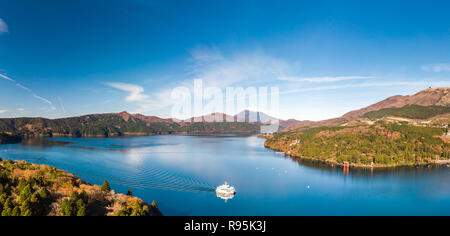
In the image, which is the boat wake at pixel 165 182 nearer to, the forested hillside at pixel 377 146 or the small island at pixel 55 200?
the small island at pixel 55 200

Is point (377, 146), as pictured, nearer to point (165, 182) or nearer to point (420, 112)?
point (165, 182)

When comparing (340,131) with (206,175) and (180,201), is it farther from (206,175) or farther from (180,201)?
(180,201)

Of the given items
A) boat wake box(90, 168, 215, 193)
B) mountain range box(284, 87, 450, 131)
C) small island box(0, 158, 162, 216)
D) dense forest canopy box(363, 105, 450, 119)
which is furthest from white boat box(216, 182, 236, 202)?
dense forest canopy box(363, 105, 450, 119)

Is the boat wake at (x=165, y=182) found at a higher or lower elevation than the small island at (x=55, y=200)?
lower

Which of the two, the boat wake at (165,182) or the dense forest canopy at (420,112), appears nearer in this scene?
the boat wake at (165,182)

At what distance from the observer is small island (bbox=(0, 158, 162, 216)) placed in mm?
17078

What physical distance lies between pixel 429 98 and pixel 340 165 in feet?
409

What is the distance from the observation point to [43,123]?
544 feet

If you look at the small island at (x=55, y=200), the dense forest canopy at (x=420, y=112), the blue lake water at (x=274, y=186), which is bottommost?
the blue lake water at (x=274, y=186)

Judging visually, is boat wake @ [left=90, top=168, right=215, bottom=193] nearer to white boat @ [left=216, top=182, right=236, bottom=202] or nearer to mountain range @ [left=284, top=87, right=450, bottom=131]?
white boat @ [left=216, top=182, right=236, bottom=202]

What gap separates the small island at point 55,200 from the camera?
1708 cm

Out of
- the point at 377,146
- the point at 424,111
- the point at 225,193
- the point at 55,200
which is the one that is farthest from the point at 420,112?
the point at 55,200

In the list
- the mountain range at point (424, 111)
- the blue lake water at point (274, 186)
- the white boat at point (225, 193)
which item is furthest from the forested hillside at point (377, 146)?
the white boat at point (225, 193)

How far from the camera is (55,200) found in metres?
19.0
